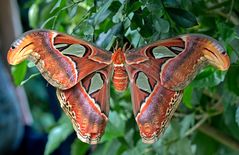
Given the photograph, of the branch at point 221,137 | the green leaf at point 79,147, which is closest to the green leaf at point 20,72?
the green leaf at point 79,147

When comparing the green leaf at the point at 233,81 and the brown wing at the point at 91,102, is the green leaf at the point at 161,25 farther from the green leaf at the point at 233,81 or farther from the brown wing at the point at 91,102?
the green leaf at the point at 233,81

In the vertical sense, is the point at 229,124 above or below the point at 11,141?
above

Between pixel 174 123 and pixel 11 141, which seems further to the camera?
pixel 11 141

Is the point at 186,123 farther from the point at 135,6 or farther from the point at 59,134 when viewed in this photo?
the point at 135,6

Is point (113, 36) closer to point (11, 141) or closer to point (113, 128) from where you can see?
point (113, 128)

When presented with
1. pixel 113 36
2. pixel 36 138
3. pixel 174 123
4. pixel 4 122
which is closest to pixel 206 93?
pixel 174 123

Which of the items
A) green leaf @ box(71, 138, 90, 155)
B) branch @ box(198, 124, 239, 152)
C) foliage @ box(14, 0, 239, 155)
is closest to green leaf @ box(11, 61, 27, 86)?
foliage @ box(14, 0, 239, 155)

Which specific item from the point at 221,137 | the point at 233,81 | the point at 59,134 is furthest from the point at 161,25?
the point at 59,134
